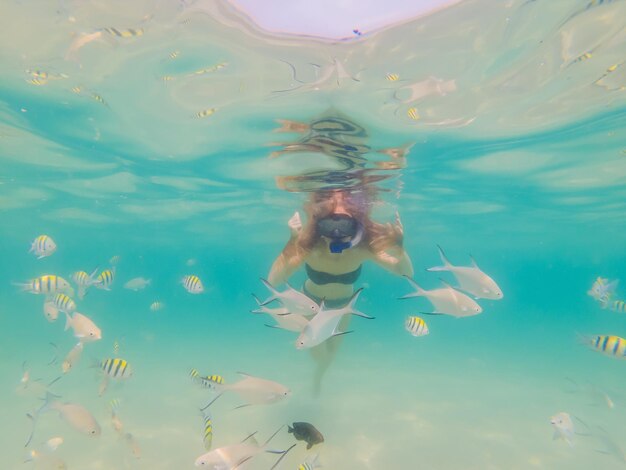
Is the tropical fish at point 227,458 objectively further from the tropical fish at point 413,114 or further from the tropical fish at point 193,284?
the tropical fish at point 413,114

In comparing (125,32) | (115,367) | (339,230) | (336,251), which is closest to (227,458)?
(115,367)

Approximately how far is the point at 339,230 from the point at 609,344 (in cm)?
508

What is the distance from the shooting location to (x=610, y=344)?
6.54m

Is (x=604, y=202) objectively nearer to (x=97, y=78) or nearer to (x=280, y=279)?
(x=280, y=279)

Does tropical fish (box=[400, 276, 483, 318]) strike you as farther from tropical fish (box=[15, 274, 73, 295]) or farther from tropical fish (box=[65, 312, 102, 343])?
tropical fish (box=[15, 274, 73, 295])

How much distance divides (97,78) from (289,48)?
5.63m

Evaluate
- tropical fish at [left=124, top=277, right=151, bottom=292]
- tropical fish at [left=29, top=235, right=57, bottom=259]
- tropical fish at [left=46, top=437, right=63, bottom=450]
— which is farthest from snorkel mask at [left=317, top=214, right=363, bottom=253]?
tropical fish at [left=124, top=277, right=151, bottom=292]

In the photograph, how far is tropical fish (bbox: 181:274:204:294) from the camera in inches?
420

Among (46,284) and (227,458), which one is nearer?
(227,458)

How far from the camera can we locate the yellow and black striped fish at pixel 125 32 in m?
8.45

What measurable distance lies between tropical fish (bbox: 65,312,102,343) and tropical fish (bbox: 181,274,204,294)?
11.8ft

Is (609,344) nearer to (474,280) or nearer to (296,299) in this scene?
(474,280)

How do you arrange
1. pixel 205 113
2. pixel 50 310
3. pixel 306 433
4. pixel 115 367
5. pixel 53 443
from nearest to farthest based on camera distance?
1. pixel 306 433
2. pixel 115 367
3. pixel 53 443
4. pixel 50 310
5. pixel 205 113

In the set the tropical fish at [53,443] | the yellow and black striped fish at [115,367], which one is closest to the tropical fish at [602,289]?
the yellow and black striped fish at [115,367]
